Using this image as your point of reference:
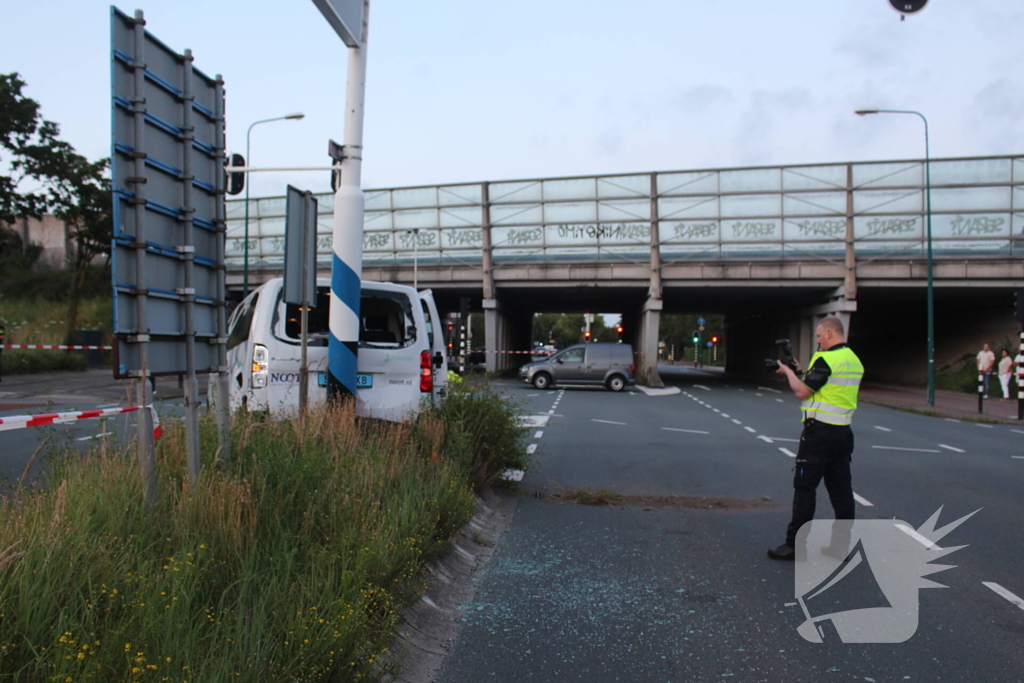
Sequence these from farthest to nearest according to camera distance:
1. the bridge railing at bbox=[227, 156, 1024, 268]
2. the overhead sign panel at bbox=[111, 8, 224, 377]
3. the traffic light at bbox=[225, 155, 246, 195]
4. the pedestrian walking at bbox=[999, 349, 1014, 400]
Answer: the bridge railing at bbox=[227, 156, 1024, 268] → the pedestrian walking at bbox=[999, 349, 1014, 400] → the traffic light at bbox=[225, 155, 246, 195] → the overhead sign panel at bbox=[111, 8, 224, 377]

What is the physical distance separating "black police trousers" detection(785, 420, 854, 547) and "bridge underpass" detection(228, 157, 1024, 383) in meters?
24.6

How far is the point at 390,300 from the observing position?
33.7ft

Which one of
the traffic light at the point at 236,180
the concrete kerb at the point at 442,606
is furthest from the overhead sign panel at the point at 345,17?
the traffic light at the point at 236,180

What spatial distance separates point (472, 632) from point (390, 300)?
659 centimetres

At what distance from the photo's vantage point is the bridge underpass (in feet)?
95.6

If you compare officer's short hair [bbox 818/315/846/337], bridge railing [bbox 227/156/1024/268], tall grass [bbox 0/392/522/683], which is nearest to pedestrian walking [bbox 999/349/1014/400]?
bridge railing [bbox 227/156/1024/268]

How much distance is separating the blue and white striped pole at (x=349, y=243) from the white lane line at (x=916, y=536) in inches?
206

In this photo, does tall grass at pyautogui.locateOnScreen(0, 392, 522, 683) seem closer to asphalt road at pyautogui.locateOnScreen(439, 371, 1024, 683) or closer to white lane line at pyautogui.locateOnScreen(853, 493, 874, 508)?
asphalt road at pyautogui.locateOnScreen(439, 371, 1024, 683)

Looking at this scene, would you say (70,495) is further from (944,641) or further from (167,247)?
(944,641)

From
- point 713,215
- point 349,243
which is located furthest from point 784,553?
point 713,215

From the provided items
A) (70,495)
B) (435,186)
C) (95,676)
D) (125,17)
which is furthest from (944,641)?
(435,186)

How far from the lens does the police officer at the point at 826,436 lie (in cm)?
558

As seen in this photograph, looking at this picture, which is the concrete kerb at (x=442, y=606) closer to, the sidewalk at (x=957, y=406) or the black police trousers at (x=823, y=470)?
the black police trousers at (x=823, y=470)

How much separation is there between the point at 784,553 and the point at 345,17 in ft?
20.6
